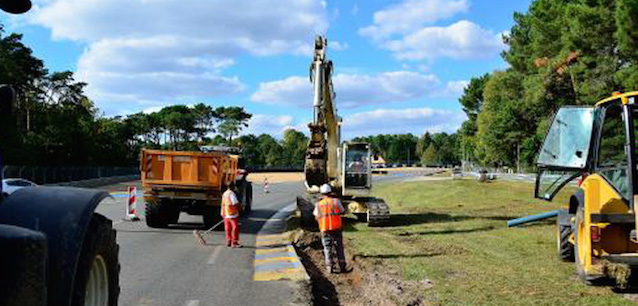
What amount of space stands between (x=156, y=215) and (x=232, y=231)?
4492 mm

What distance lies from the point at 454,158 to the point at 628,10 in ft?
470

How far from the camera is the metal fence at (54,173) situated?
1346 inches

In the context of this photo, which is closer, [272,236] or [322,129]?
[272,236]

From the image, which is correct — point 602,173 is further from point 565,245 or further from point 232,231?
point 232,231

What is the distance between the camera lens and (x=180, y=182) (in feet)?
57.8

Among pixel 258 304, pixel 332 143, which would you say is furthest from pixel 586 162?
pixel 332 143

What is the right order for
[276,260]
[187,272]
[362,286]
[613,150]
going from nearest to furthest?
[613,150] < [362,286] < [187,272] < [276,260]

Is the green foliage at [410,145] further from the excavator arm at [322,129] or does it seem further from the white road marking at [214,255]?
the white road marking at [214,255]

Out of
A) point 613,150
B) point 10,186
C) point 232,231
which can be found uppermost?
point 613,150

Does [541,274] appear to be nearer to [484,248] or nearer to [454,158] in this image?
[484,248]

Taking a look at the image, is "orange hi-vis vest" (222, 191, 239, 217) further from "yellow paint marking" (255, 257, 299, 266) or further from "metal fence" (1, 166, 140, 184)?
"metal fence" (1, 166, 140, 184)

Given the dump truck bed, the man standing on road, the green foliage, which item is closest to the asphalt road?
the man standing on road

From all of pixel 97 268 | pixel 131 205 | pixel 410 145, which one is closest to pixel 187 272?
pixel 97 268

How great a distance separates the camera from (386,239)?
49.7 ft
